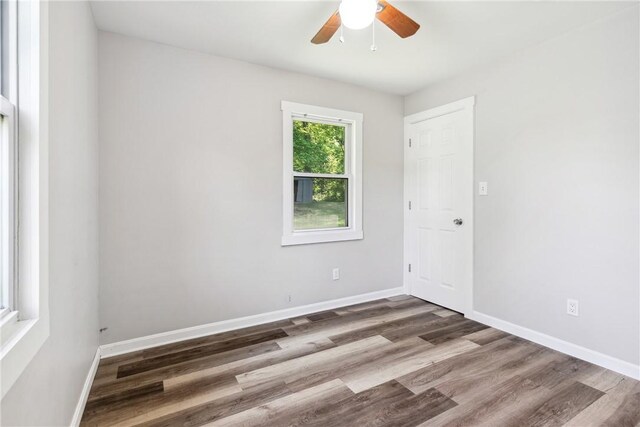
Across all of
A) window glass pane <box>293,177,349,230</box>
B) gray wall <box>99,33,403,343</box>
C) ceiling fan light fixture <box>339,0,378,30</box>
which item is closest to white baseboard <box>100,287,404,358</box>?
gray wall <box>99,33,403,343</box>

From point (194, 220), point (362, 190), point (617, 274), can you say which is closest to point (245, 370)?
point (194, 220)

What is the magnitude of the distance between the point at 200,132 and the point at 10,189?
1.76 metres

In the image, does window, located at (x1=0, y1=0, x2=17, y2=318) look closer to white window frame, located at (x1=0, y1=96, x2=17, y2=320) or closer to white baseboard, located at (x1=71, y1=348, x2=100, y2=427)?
white window frame, located at (x1=0, y1=96, x2=17, y2=320)

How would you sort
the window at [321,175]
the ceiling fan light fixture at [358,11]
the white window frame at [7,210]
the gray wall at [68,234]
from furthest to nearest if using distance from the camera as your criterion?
the window at [321,175]
the ceiling fan light fixture at [358,11]
the gray wall at [68,234]
the white window frame at [7,210]

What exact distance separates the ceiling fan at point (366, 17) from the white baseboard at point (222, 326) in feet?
7.77

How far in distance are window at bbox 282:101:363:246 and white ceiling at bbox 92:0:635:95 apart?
1.69ft

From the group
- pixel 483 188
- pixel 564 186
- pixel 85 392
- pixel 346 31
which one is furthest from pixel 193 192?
pixel 564 186

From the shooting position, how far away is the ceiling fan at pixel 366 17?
1.60 metres

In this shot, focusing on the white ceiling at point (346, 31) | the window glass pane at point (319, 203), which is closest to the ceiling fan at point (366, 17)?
the white ceiling at point (346, 31)

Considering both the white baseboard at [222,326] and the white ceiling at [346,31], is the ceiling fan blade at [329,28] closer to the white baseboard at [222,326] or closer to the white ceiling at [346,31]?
the white ceiling at [346,31]

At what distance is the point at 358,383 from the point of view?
79.2 inches

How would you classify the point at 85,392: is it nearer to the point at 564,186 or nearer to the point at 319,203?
the point at 319,203

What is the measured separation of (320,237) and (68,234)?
215cm

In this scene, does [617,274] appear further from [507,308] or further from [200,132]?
[200,132]
